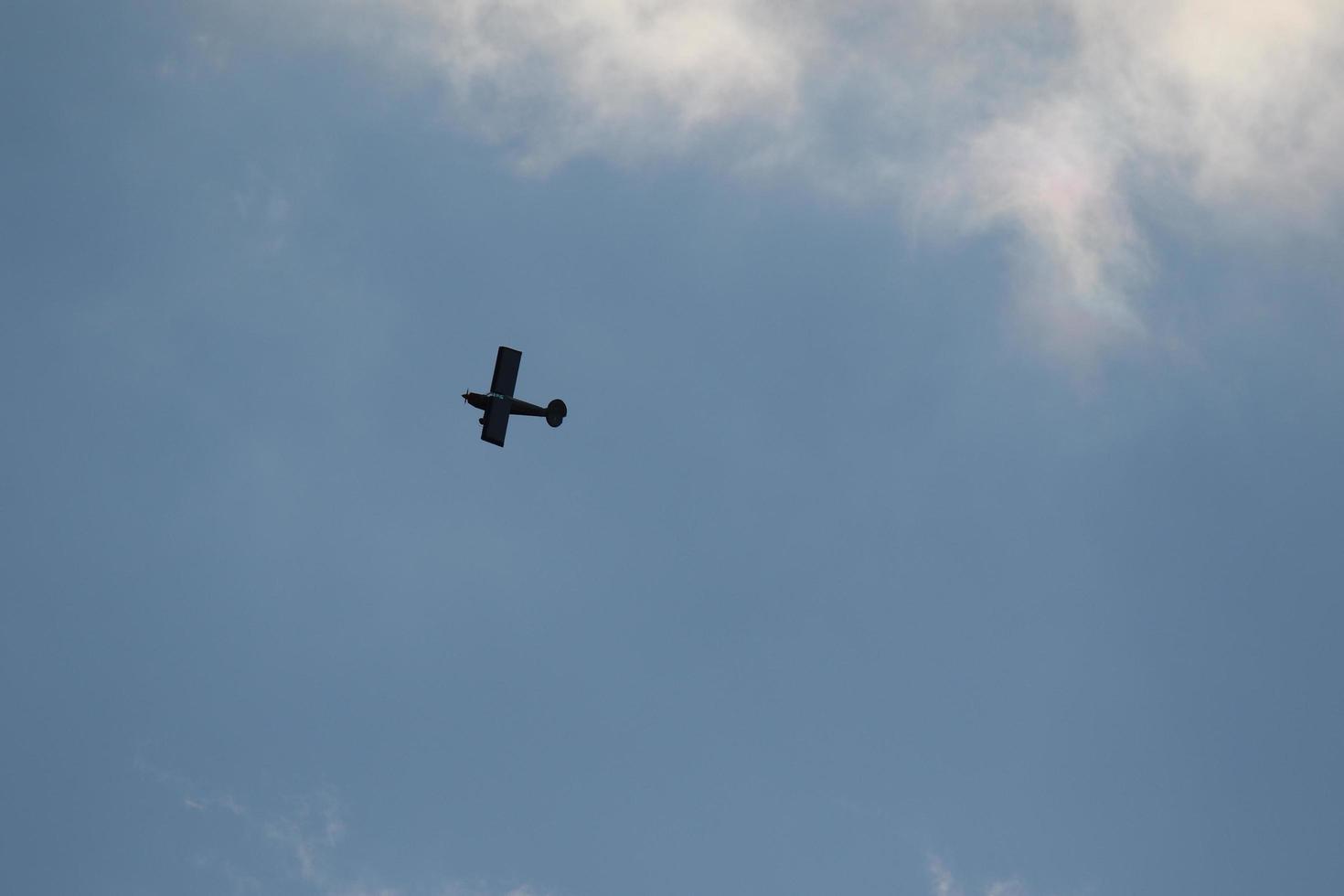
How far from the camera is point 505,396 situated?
449 ft

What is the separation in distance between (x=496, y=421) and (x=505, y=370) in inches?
207

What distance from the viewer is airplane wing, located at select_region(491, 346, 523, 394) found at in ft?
448

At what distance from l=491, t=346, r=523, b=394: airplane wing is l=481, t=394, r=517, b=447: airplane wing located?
286 mm

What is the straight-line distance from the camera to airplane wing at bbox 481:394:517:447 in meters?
135

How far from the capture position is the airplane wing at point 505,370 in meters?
137

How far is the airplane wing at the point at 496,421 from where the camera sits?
135 meters

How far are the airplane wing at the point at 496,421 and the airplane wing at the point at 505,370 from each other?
0.94 ft

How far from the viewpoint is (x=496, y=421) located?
135750 mm

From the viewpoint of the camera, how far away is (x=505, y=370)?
137m
